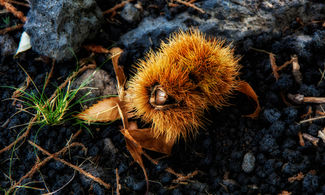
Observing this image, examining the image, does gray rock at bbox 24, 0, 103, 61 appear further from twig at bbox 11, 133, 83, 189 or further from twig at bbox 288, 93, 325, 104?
twig at bbox 288, 93, 325, 104

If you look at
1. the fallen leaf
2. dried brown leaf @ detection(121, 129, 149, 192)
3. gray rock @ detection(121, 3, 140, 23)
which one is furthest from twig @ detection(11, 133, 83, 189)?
gray rock @ detection(121, 3, 140, 23)

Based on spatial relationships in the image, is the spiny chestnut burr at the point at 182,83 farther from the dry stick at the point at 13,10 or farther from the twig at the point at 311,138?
the dry stick at the point at 13,10

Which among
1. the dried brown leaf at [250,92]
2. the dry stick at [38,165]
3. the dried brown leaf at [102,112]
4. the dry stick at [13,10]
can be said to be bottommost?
the dry stick at [38,165]

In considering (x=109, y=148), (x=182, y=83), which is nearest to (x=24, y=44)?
(x=109, y=148)

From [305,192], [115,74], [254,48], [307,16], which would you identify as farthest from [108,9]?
[305,192]

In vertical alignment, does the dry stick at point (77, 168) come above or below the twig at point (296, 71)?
below

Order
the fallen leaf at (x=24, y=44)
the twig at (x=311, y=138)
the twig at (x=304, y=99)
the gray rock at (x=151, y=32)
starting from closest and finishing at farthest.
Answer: the twig at (x=311, y=138), the twig at (x=304, y=99), the fallen leaf at (x=24, y=44), the gray rock at (x=151, y=32)

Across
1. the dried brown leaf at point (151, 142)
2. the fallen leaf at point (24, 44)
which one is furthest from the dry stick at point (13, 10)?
the dried brown leaf at point (151, 142)
